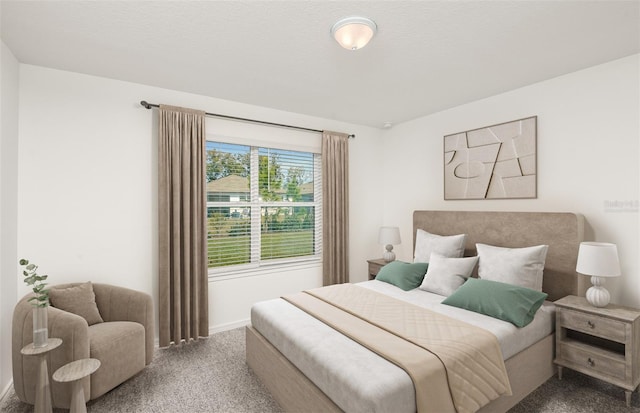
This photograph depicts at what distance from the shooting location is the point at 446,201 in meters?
3.89

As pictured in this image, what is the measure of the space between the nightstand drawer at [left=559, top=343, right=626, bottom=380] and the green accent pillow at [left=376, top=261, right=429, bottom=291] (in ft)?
4.08

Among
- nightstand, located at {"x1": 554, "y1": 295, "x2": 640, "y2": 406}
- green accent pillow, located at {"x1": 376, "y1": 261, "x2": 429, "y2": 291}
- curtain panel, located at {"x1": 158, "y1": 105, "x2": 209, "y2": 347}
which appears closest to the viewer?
nightstand, located at {"x1": 554, "y1": 295, "x2": 640, "y2": 406}

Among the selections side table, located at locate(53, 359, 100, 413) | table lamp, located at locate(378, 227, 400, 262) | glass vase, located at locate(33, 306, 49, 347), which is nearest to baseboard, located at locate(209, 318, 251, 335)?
side table, located at locate(53, 359, 100, 413)

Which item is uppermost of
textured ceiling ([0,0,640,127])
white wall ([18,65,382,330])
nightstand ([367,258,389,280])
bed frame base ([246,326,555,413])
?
textured ceiling ([0,0,640,127])

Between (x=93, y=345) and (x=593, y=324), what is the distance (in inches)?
144

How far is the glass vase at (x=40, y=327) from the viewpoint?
193 centimetres

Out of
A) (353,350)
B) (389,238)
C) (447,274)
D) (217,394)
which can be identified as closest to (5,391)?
(217,394)

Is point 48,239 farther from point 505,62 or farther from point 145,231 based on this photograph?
point 505,62

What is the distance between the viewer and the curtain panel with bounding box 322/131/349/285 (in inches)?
164

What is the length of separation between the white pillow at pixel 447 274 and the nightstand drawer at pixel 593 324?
0.76 meters

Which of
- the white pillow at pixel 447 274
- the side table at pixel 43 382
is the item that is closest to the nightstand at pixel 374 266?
the white pillow at pixel 447 274

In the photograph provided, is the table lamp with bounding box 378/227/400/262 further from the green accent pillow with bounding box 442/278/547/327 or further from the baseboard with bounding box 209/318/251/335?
the baseboard with bounding box 209/318/251/335

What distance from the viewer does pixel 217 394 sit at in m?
2.33

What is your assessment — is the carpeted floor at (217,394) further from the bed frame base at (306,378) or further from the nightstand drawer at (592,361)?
the nightstand drawer at (592,361)
